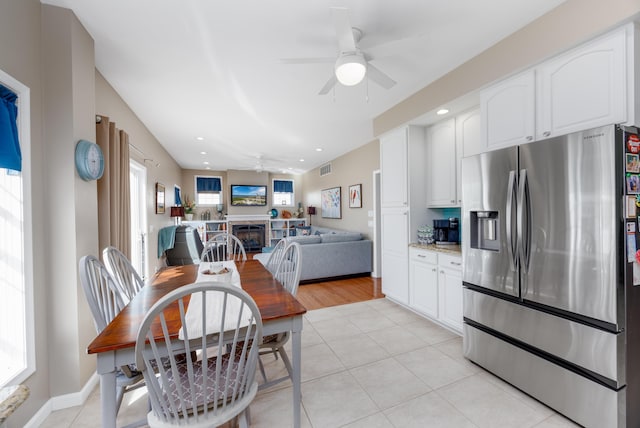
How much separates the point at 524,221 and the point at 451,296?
1.21 metres

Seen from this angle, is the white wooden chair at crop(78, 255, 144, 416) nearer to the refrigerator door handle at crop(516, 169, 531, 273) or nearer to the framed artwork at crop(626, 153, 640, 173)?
the refrigerator door handle at crop(516, 169, 531, 273)

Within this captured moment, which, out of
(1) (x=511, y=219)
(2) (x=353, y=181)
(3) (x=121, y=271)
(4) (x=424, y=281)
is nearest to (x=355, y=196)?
(2) (x=353, y=181)

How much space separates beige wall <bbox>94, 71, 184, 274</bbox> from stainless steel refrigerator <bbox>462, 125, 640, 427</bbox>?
11.9ft

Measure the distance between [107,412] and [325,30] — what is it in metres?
2.56

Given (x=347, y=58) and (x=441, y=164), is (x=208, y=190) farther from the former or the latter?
(x=347, y=58)

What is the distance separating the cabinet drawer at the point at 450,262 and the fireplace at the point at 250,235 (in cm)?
643

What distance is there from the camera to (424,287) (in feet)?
10.1

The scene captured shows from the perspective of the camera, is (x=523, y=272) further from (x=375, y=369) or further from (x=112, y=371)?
(x=112, y=371)

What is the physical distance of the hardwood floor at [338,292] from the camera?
3809mm

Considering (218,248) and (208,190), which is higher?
(208,190)

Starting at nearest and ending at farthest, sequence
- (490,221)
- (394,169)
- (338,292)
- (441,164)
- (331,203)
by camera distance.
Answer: (490,221) < (441,164) < (394,169) < (338,292) < (331,203)

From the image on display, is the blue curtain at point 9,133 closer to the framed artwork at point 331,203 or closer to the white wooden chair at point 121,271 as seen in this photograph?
the white wooden chair at point 121,271

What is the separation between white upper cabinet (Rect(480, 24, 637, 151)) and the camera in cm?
155

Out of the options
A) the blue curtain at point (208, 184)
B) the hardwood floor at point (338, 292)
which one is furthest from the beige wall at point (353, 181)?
the blue curtain at point (208, 184)
